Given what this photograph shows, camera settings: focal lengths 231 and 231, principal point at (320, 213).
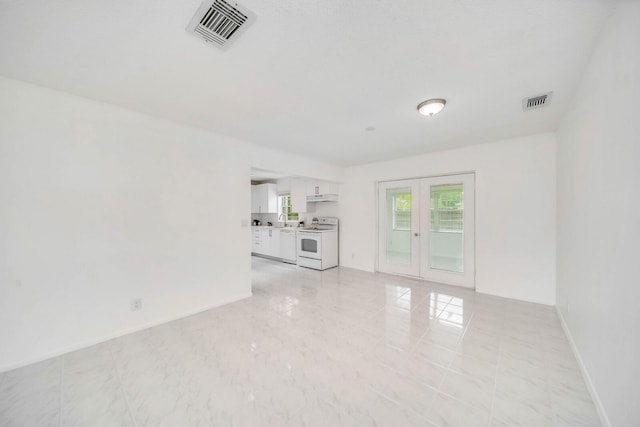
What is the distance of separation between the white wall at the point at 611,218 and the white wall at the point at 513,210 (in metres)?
1.38

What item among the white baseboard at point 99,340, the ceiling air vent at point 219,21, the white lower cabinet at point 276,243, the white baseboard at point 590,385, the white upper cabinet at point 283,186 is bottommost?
the white baseboard at point 99,340

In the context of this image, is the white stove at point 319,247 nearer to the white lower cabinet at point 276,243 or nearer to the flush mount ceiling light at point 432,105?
the white lower cabinet at point 276,243

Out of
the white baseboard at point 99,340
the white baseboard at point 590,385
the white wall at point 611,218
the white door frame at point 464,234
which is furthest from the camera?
the white door frame at point 464,234

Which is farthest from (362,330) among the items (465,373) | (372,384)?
(465,373)

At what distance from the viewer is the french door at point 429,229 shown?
158 inches

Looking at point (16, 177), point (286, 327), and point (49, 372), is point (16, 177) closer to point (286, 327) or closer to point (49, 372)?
point (49, 372)

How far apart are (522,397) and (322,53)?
2.82 m

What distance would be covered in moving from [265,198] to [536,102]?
241 inches

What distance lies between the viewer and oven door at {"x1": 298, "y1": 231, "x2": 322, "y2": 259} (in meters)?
5.38

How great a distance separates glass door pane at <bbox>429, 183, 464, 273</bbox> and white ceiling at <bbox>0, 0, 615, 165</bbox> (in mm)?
1605

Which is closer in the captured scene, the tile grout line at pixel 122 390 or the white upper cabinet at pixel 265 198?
the tile grout line at pixel 122 390

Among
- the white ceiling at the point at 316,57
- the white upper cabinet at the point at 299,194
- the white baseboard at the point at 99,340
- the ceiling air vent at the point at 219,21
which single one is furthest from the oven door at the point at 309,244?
the ceiling air vent at the point at 219,21

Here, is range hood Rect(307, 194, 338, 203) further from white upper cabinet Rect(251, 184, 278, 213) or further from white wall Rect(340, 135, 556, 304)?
white wall Rect(340, 135, 556, 304)

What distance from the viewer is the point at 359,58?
5.49 feet
